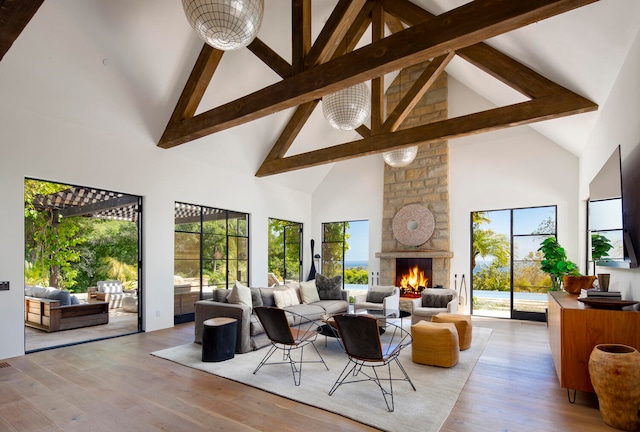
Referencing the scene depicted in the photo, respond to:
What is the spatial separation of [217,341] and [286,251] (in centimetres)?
610

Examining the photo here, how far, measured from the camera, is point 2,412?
3137 millimetres

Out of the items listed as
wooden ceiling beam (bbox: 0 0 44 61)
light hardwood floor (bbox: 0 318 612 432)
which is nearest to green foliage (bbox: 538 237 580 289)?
light hardwood floor (bbox: 0 318 612 432)

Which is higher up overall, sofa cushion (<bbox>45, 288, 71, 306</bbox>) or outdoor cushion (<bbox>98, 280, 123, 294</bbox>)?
sofa cushion (<bbox>45, 288, 71, 306</bbox>)

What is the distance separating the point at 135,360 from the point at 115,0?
15.5ft

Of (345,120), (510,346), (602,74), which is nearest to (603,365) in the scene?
(510,346)

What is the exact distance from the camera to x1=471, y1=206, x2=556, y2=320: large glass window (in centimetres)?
761

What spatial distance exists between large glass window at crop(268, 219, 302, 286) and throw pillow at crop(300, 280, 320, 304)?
10.7ft

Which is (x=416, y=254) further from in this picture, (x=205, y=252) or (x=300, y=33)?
(x=300, y=33)

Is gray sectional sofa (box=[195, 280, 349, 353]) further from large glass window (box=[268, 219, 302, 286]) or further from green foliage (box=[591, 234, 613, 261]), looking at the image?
green foliage (box=[591, 234, 613, 261])

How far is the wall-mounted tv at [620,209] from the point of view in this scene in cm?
321

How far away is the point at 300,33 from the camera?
4371 mm

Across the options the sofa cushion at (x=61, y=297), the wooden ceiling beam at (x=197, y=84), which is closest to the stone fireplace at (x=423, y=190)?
the wooden ceiling beam at (x=197, y=84)

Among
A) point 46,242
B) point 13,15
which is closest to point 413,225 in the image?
point 13,15

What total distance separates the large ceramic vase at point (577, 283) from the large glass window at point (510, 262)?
3501 millimetres
